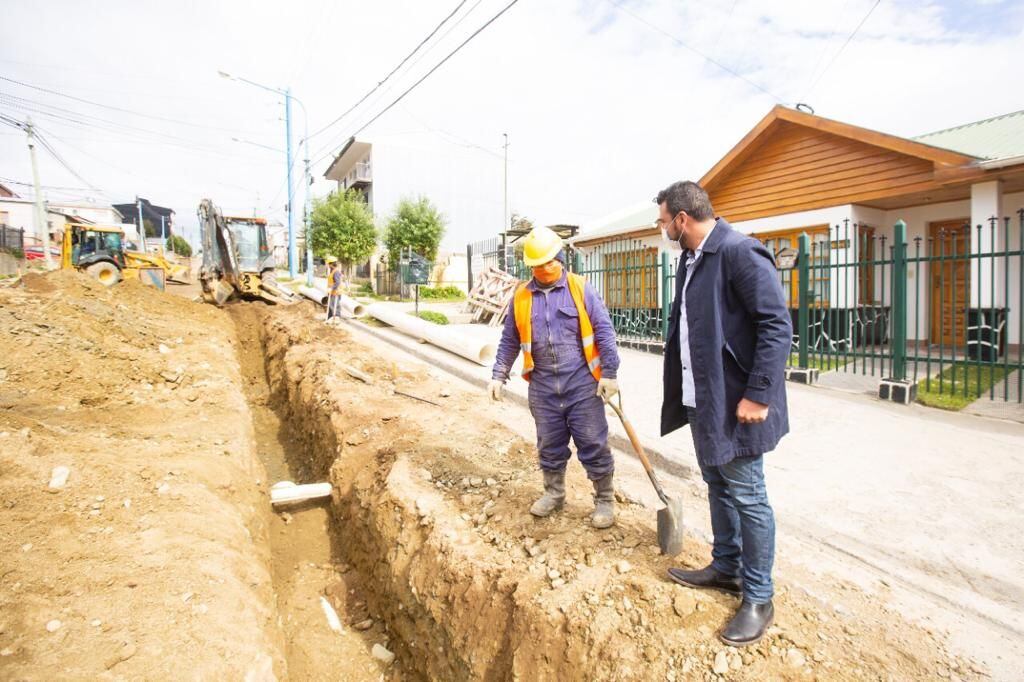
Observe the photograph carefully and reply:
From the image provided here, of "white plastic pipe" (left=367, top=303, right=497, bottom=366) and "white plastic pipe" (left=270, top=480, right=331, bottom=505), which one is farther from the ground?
"white plastic pipe" (left=367, top=303, right=497, bottom=366)

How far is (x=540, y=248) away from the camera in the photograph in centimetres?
321

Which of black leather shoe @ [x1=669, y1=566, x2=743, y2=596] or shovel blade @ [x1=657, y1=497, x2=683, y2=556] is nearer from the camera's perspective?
black leather shoe @ [x1=669, y1=566, x2=743, y2=596]

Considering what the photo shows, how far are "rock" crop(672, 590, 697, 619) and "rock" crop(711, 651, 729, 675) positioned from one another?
0.24m

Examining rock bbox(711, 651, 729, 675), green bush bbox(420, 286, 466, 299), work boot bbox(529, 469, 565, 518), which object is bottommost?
rock bbox(711, 651, 729, 675)

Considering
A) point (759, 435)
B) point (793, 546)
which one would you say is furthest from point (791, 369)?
point (759, 435)

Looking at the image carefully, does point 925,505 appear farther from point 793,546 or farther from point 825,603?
point 825,603

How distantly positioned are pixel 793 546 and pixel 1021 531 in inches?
57.4

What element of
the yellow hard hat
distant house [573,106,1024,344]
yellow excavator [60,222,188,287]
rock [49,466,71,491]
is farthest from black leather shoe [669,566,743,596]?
yellow excavator [60,222,188,287]

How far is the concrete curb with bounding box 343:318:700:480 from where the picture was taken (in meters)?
4.47

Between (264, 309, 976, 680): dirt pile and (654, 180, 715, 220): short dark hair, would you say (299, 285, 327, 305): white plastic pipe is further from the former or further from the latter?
(654, 180, 715, 220): short dark hair

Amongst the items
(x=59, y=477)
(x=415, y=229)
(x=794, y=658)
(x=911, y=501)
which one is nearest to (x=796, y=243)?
(x=911, y=501)

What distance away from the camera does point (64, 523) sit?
3.23m

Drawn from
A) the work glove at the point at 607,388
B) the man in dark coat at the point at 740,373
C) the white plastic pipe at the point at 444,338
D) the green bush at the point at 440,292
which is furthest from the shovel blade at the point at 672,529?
the green bush at the point at 440,292

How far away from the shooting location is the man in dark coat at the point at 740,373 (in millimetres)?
→ 2211
